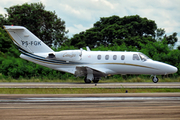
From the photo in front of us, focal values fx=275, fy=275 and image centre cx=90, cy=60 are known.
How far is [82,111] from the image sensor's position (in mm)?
6582

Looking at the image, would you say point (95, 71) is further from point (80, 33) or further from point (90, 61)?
point (80, 33)

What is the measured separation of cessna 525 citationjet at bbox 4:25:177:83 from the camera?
75.0 ft

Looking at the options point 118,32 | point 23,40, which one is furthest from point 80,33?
point 23,40

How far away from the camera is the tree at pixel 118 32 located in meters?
46.6

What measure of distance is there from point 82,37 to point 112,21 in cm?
659

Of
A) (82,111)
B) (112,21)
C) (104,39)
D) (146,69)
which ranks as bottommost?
(82,111)

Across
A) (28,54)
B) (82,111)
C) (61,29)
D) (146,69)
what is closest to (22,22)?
(61,29)

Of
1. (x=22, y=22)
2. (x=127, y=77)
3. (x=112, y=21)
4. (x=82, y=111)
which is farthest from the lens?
(x=112, y=21)

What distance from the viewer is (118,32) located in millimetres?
46625

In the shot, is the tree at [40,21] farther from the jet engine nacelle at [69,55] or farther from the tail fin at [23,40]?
the jet engine nacelle at [69,55]

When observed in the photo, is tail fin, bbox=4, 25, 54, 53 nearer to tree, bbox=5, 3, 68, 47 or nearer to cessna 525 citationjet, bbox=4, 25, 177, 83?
cessna 525 citationjet, bbox=4, 25, 177, 83

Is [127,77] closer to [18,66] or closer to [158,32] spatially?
[18,66]

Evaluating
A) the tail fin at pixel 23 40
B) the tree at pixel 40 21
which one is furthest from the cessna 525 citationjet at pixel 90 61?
the tree at pixel 40 21

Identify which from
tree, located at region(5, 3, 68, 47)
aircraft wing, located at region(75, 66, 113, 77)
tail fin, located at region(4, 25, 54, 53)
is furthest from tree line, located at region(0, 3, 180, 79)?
aircraft wing, located at region(75, 66, 113, 77)
